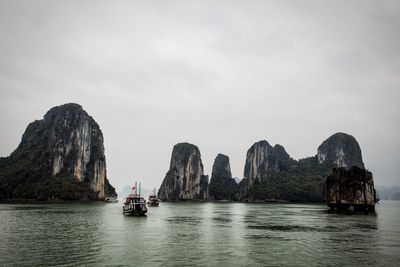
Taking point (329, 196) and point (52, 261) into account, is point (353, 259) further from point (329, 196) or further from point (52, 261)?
point (329, 196)

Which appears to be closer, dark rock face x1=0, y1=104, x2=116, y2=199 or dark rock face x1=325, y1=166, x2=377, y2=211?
dark rock face x1=325, y1=166, x2=377, y2=211

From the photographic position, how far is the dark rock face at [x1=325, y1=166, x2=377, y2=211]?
9231 centimetres

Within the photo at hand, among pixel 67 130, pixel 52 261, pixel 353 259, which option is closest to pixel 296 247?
pixel 353 259

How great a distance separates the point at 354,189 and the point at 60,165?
144 metres

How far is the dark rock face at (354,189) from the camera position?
303 feet

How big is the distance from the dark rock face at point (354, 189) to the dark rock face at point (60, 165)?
119637 mm

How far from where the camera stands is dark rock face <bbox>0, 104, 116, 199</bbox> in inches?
6294

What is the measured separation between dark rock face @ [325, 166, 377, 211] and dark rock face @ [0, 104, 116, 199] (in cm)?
11964

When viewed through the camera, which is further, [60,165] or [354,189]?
[60,165]

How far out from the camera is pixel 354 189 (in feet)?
305

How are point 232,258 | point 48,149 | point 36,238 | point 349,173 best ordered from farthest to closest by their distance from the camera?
point 48,149, point 349,173, point 36,238, point 232,258

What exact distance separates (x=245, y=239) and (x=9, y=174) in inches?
6209

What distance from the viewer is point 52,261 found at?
2419cm

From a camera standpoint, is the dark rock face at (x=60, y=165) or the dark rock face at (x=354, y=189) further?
the dark rock face at (x=60, y=165)
